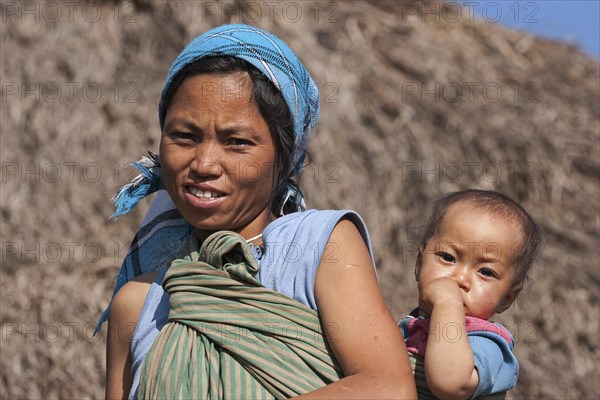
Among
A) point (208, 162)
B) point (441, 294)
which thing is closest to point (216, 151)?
point (208, 162)

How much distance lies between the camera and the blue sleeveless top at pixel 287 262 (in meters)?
2.03

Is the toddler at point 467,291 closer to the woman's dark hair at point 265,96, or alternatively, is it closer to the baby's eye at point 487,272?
the baby's eye at point 487,272

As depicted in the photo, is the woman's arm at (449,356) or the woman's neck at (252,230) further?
the woman's neck at (252,230)

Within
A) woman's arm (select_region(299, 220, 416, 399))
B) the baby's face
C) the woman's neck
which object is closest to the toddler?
the baby's face

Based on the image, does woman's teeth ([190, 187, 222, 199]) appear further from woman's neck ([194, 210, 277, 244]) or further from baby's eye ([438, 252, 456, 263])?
baby's eye ([438, 252, 456, 263])

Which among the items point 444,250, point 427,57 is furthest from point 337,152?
point 444,250

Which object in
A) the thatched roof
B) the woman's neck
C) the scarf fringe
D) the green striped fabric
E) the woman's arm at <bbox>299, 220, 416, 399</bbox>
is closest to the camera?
the woman's arm at <bbox>299, 220, 416, 399</bbox>

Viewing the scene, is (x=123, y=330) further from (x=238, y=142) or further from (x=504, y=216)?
(x=504, y=216)

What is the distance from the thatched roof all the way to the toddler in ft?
10.8

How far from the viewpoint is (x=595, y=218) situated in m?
6.95

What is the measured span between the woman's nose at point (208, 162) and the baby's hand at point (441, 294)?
544 mm

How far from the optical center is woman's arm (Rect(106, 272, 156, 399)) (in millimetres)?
2275

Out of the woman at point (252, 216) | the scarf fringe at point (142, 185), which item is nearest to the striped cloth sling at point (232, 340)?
the woman at point (252, 216)

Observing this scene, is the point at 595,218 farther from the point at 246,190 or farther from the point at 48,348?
the point at 246,190
